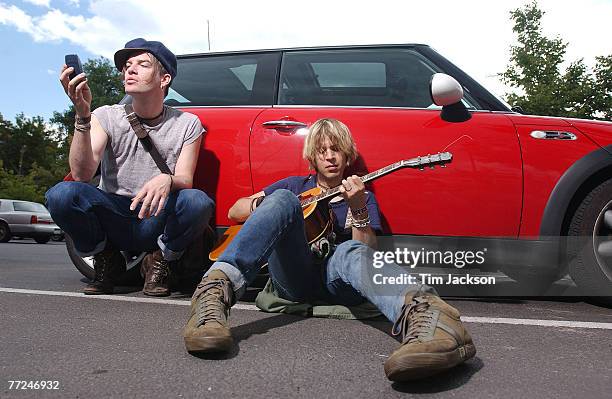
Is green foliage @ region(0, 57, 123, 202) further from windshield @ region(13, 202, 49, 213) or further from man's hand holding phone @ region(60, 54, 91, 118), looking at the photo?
man's hand holding phone @ region(60, 54, 91, 118)

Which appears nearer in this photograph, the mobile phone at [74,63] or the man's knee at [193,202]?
the mobile phone at [74,63]

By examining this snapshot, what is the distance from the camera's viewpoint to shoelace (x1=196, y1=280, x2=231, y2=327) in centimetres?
192

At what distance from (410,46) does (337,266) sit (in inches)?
74.9

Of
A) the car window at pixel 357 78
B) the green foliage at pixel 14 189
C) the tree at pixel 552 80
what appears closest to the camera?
the car window at pixel 357 78

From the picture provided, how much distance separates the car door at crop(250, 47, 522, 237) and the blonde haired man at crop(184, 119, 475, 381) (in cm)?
40

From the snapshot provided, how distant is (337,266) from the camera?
2.33 metres

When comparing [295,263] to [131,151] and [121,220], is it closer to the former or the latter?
[121,220]

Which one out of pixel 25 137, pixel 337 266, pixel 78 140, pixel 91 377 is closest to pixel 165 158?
pixel 78 140

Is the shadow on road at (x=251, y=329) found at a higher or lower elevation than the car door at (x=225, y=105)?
lower

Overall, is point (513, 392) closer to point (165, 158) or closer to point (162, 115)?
point (165, 158)

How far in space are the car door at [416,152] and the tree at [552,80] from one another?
16390 millimetres

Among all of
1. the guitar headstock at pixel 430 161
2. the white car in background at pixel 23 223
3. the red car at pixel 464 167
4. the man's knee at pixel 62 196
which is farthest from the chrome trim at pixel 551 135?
the white car in background at pixel 23 223

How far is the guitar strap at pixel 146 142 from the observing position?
3176 mm

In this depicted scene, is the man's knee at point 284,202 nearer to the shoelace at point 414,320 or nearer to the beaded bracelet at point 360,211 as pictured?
the beaded bracelet at point 360,211
